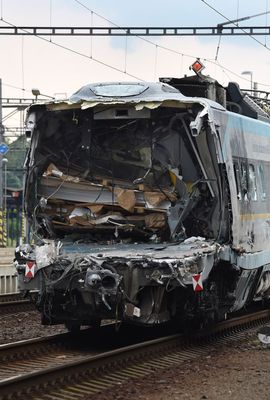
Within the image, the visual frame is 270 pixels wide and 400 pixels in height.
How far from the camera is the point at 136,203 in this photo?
10758 mm

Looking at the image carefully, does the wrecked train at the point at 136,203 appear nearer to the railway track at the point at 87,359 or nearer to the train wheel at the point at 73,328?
the train wheel at the point at 73,328

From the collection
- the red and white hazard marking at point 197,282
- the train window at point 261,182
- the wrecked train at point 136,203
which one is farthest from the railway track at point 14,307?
the red and white hazard marking at point 197,282

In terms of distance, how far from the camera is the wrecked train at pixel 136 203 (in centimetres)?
987

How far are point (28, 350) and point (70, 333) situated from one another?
1.23m

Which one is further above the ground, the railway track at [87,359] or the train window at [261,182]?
the train window at [261,182]

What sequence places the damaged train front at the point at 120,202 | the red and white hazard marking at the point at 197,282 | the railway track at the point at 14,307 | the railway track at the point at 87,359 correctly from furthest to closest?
the railway track at the point at 14,307 → the damaged train front at the point at 120,202 → the red and white hazard marking at the point at 197,282 → the railway track at the point at 87,359

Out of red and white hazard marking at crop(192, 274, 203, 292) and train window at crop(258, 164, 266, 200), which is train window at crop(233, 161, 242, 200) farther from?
red and white hazard marking at crop(192, 274, 203, 292)

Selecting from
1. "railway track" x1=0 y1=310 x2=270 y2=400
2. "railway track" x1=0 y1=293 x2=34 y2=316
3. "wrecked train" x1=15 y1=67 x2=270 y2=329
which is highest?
"wrecked train" x1=15 y1=67 x2=270 y2=329

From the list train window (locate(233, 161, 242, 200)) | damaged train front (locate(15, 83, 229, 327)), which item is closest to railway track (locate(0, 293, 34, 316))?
damaged train front (locate(15, 83, 229, 327))

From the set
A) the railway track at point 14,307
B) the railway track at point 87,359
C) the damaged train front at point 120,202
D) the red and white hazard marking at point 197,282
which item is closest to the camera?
the railway track at point 87,359

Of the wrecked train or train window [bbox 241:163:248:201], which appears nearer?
the wrecked train

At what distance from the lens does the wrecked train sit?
9.87 metres

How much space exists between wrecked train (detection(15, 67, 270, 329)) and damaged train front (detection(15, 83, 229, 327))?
0.02 metres

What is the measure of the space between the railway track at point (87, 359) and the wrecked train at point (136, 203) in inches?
14.0
